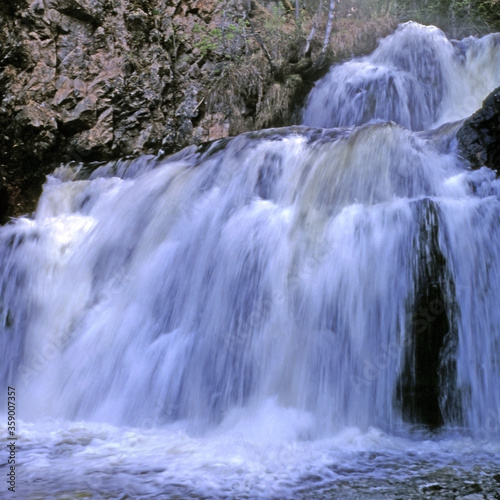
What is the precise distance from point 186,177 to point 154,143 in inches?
84.0

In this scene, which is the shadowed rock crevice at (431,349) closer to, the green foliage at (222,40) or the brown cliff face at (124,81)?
the brown cliff face at (124,81)

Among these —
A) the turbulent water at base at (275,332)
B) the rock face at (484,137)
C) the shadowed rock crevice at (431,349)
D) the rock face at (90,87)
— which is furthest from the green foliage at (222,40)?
the shadowed rock crevice at (431,349)

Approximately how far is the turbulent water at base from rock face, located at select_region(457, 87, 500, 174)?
0.14 metres

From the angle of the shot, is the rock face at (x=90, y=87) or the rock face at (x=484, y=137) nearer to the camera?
the rock face at (x=484, y=137)

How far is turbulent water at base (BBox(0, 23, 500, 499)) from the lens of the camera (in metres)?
3.21

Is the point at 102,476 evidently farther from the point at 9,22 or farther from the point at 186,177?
the point at 9,22

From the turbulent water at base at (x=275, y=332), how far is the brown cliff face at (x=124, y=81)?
82.6 inches

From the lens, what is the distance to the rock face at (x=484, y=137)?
483cm

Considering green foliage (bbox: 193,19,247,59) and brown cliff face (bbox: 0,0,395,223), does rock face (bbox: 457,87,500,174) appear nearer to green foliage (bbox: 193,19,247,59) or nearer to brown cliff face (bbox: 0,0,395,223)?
brown cliff face (bbox: 0,0,395,223)

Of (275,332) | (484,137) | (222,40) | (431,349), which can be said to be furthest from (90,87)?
(431,349)

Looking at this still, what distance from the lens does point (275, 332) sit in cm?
421

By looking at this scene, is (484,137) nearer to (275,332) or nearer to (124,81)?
(275,332)

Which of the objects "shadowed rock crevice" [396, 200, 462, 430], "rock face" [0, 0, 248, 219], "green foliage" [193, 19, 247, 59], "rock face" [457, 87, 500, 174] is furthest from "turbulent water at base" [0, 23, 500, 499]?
"green foliage" [193, 19, 247, 59]

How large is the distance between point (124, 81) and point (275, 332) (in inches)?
224
